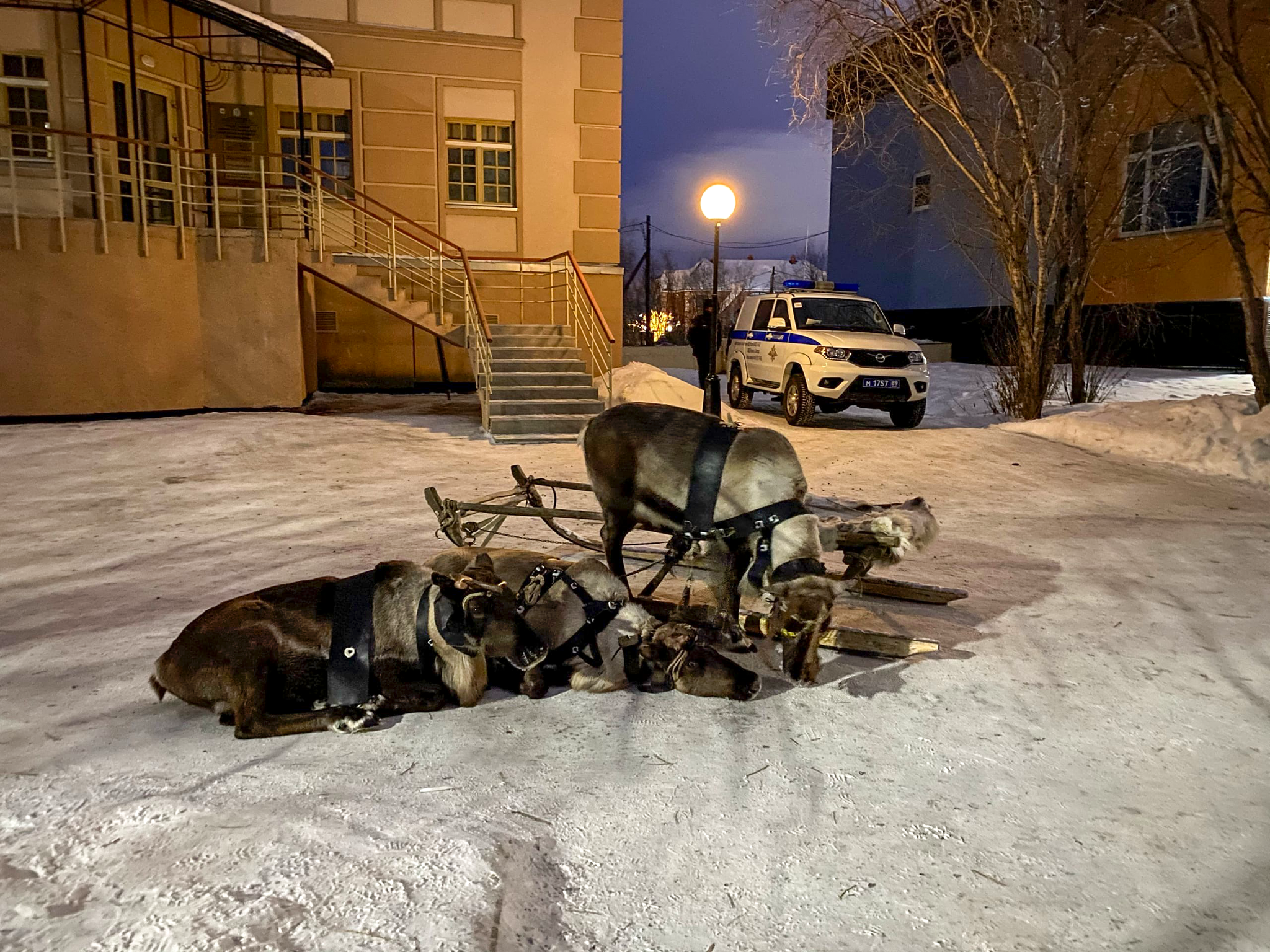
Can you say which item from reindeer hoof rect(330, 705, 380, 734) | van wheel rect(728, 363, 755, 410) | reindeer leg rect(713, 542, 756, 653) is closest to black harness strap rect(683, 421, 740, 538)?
reindeer leg rect(713, 542, 756, 653)

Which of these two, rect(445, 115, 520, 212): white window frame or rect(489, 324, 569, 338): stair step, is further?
rect(445, 115, 520, 212): white window frame

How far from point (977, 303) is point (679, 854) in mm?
23680

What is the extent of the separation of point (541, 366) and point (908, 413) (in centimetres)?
593

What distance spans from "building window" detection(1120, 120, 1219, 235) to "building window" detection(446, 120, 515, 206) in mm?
12096

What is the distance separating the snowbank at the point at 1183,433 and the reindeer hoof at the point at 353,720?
30.5ft

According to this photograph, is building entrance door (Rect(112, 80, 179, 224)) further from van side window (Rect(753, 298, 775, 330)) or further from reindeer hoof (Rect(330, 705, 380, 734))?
reindeer hoof (Rect(330, 705, 380, 734))

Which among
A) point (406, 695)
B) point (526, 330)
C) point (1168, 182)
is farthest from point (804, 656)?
point (1168, 182)

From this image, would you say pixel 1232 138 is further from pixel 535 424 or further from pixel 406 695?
pixel 406 695

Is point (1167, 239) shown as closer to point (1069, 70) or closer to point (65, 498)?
point (1069, 70)

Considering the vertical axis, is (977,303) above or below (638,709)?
above

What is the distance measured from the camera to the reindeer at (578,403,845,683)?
3863 millimetres

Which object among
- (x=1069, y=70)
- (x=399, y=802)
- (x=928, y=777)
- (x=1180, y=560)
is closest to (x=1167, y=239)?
(x=1069, y=70)

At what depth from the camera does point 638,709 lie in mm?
3830

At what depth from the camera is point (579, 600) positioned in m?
3.83
